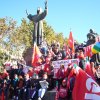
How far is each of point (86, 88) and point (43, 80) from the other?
7104mm

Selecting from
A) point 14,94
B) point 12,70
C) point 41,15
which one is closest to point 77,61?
point 14,94

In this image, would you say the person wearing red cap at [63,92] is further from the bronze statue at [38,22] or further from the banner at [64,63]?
the bronze statue at [38,22]

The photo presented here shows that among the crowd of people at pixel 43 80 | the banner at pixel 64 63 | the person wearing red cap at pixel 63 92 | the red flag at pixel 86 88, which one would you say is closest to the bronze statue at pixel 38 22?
the crowd of people at pixel 43 80

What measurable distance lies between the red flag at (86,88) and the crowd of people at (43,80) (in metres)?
3.98

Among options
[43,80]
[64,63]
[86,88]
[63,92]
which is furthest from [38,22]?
[86,88]

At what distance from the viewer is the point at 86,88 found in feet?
29.7

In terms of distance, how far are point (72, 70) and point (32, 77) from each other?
4349 millimetres

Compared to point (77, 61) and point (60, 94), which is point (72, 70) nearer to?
point (60, 94)

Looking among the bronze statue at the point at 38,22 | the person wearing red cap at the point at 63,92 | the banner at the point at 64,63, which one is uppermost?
the bronze statue at the point at 38,22

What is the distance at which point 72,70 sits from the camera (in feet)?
43.2

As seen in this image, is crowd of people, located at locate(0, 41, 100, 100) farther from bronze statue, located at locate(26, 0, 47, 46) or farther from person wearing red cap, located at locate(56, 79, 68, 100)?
bronze statue, located at locate(26, 0, 47, 46)

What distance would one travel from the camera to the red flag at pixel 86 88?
8.73 metres

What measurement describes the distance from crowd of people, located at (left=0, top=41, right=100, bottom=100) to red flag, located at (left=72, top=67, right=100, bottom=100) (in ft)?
13.0

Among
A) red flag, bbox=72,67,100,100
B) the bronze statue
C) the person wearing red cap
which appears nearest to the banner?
the person wearing red cap
